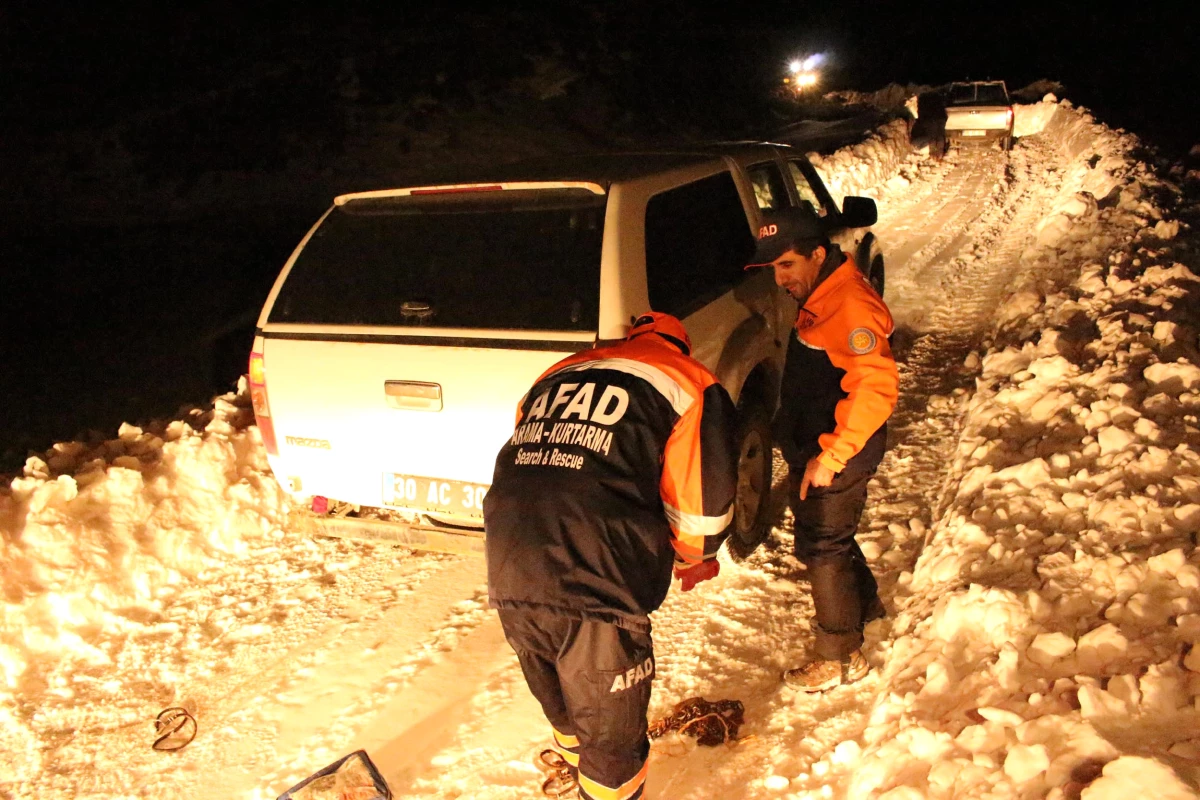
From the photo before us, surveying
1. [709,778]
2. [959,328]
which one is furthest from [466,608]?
[959,328]

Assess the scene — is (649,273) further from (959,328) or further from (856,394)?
(959,328)

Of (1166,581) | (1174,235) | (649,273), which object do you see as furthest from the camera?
(1174,235)

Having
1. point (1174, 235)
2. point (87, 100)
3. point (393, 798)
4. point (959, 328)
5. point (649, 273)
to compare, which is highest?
point (87, 100)

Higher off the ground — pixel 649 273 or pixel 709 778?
pixel 649 273

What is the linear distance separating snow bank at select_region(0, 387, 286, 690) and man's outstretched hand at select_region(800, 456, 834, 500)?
3090 millimetres

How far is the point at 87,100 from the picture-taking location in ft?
95.0

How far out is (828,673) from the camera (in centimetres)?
322

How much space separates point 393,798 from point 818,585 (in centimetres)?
175

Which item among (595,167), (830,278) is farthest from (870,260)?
(830,278)

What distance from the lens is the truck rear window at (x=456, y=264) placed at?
3.33m

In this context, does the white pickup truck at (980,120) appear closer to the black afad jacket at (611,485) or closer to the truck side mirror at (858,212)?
the truck side mirror at (858,212)

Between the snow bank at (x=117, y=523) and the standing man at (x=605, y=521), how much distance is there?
8.36 feet

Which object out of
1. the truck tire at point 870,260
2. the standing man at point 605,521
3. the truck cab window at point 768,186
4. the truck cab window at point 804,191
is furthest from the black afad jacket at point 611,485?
the truck tire at point 870,260

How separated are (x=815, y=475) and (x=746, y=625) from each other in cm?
110
